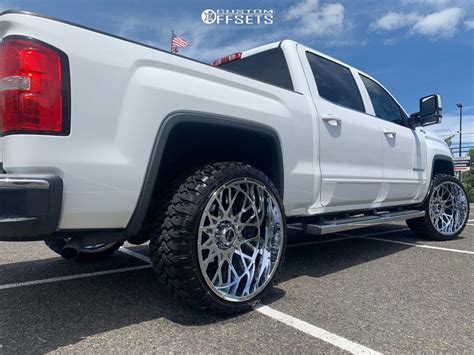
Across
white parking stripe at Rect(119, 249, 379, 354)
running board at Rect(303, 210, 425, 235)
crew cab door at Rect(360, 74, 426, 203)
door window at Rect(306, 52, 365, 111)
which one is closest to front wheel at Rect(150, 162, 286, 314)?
white parking stripe at Rect(119, 249, 379, 354)

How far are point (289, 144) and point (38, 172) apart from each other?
181 cm

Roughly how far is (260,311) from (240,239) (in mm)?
482

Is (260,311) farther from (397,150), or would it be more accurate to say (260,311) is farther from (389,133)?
(397,150)

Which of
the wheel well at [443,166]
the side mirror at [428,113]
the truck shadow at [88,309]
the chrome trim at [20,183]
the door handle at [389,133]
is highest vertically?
the side mirror at [428,113]

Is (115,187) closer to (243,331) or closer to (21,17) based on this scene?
(21,17)

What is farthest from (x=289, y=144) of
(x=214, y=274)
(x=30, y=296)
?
(x=30, y=296)

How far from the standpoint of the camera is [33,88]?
1.82 meters

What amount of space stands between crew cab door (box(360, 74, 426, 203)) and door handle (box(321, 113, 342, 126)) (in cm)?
100

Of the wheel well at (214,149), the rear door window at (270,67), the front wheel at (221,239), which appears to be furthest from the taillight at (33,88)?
the rear door window at (270,67)

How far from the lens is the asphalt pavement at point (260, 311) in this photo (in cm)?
204

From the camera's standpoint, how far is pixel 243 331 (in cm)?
219

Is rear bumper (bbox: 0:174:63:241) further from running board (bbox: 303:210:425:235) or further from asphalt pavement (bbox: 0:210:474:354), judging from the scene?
running board (bbox: 303:210:425:235)

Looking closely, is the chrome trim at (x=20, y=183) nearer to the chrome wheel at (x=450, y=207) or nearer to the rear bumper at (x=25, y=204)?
the rear bumper at (x=25, y=204)

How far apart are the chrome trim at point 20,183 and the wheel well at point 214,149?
2.60 ft
